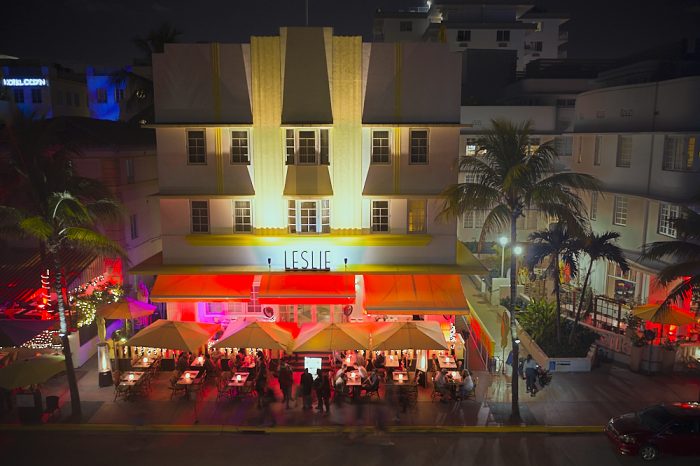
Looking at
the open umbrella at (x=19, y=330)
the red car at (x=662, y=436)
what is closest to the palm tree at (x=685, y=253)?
the red car at (x=662, y=436)

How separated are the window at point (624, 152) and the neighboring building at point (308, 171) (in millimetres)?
12781

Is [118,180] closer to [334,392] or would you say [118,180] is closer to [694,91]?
[334,392]

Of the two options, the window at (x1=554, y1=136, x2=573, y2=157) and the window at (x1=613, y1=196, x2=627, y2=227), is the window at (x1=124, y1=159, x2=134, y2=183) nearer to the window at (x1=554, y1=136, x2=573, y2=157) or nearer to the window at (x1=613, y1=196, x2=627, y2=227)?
the window at (x1=613, y1=196, x2=627, y2=227)

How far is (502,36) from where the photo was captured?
76.9 metres

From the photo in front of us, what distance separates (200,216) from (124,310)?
532 centimetres

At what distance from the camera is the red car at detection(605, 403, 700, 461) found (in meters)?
17.5

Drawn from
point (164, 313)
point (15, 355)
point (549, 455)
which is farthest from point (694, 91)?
point (15, 355)

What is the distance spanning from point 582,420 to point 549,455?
9.05ft

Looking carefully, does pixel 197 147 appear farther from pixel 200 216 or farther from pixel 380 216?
pixel 380 216

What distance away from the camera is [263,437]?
775 inches

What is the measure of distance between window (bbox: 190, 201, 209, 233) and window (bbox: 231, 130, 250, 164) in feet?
7.84

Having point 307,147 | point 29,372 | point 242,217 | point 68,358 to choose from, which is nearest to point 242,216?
point 242,217

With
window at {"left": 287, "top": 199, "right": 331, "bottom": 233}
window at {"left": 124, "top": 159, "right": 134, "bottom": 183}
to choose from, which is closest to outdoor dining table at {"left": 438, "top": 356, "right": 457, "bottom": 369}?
window at {"left": 287, "top": 199, "right": 331, "bottom": 233}

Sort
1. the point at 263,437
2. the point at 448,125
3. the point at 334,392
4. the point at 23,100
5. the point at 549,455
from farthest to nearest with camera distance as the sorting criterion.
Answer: the point at 23,100 < the point at 448,125 < the point at 334,392 < the point at 263,437 < the point at 549,455
